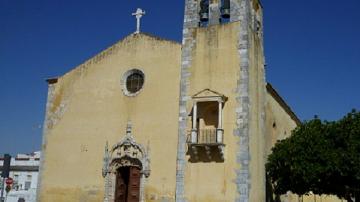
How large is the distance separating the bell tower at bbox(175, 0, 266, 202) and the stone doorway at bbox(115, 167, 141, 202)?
2174 millimetres

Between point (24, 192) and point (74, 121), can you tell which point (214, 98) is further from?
point (24, 192)

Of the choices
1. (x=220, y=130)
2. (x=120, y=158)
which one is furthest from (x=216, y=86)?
(x=120, y=158)

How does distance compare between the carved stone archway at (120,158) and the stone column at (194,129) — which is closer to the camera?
the stone column at (194,129)

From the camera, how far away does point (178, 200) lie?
60.0 feet

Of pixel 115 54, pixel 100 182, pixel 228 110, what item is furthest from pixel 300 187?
pixel 115 54

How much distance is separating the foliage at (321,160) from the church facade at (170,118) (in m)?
0.89

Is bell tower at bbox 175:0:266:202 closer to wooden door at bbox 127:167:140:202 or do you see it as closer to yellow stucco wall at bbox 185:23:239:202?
yellow stucco wall at bbox 185:23:239:202

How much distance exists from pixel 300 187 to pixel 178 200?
16.1 ft

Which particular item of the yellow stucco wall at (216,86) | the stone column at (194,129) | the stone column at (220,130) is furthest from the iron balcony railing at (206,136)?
the yellow stucco wall at (216,86)

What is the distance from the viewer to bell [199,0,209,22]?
66.0 ft

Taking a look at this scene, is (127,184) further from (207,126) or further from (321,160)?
(321,160)

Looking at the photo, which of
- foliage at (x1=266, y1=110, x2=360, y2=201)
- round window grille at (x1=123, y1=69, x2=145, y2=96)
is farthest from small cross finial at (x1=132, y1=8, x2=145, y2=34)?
foliage at (x1=266, y1=110, x2=360, y2=201)

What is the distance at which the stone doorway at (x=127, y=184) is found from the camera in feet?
64.7

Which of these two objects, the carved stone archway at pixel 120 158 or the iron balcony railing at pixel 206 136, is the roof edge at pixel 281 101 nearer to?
the iron balcony railing at pixel 206 136
